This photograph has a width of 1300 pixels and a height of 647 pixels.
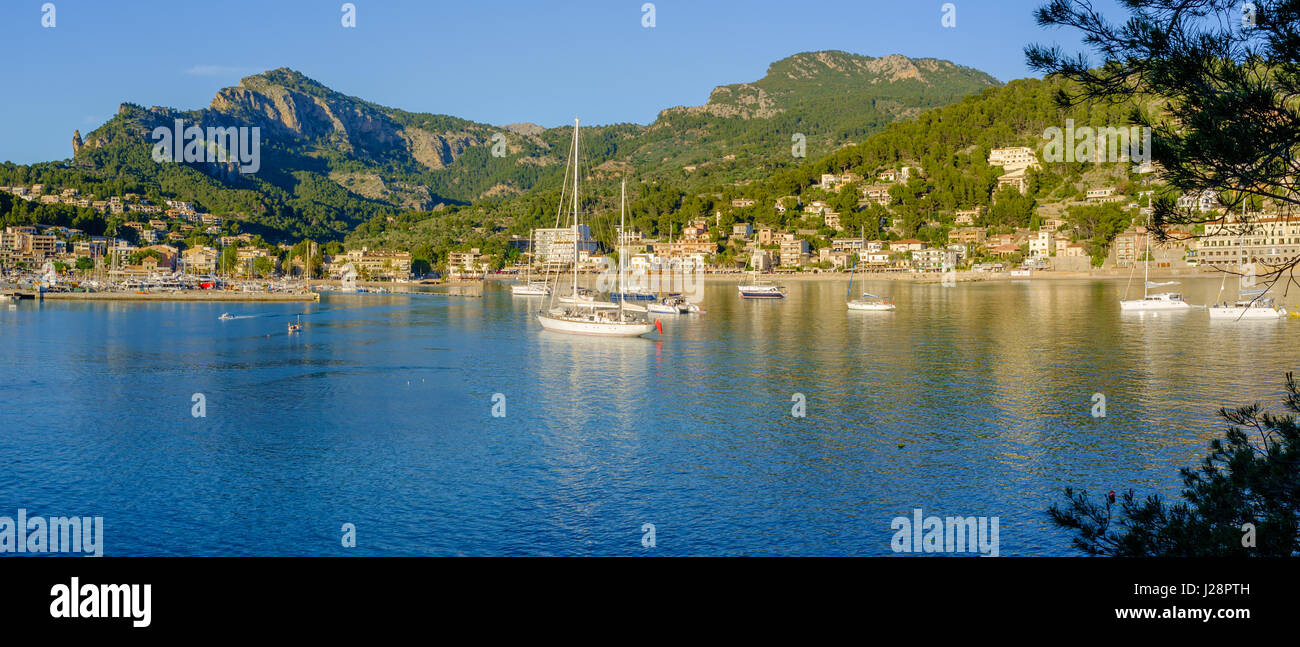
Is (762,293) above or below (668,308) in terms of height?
above

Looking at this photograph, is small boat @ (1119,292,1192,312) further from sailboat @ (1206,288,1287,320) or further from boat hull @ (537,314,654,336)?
boat hull @ (537,314,654,336)

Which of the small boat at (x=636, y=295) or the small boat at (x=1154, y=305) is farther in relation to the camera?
the small boat at (x=636, y=295)

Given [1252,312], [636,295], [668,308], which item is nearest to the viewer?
[1252,312]

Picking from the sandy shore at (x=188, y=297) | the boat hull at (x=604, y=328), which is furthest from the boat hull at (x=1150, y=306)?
the sandy shore at (x=188, y=297)

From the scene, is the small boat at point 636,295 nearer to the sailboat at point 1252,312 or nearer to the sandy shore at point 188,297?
the sandy shore at point 188,297

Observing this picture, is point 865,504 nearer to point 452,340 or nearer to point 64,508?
point 64,508

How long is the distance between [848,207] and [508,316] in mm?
89215

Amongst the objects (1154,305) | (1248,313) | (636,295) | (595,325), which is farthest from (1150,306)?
(595,325)

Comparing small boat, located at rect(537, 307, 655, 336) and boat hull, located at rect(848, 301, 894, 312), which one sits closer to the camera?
small boat, located at rect(537, 307, 655, 336)

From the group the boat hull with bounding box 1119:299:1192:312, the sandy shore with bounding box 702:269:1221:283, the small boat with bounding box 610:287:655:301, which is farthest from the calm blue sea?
the sandy shore with bounding box 702:269:1221:283

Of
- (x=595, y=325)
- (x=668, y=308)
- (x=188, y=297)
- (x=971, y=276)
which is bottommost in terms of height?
(x=595, y=325)

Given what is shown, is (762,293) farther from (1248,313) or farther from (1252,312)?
(1252,312)

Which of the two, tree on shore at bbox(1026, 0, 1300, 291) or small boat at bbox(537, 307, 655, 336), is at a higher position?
tree on shore at bbox(1026, 0, 1300, 291)
